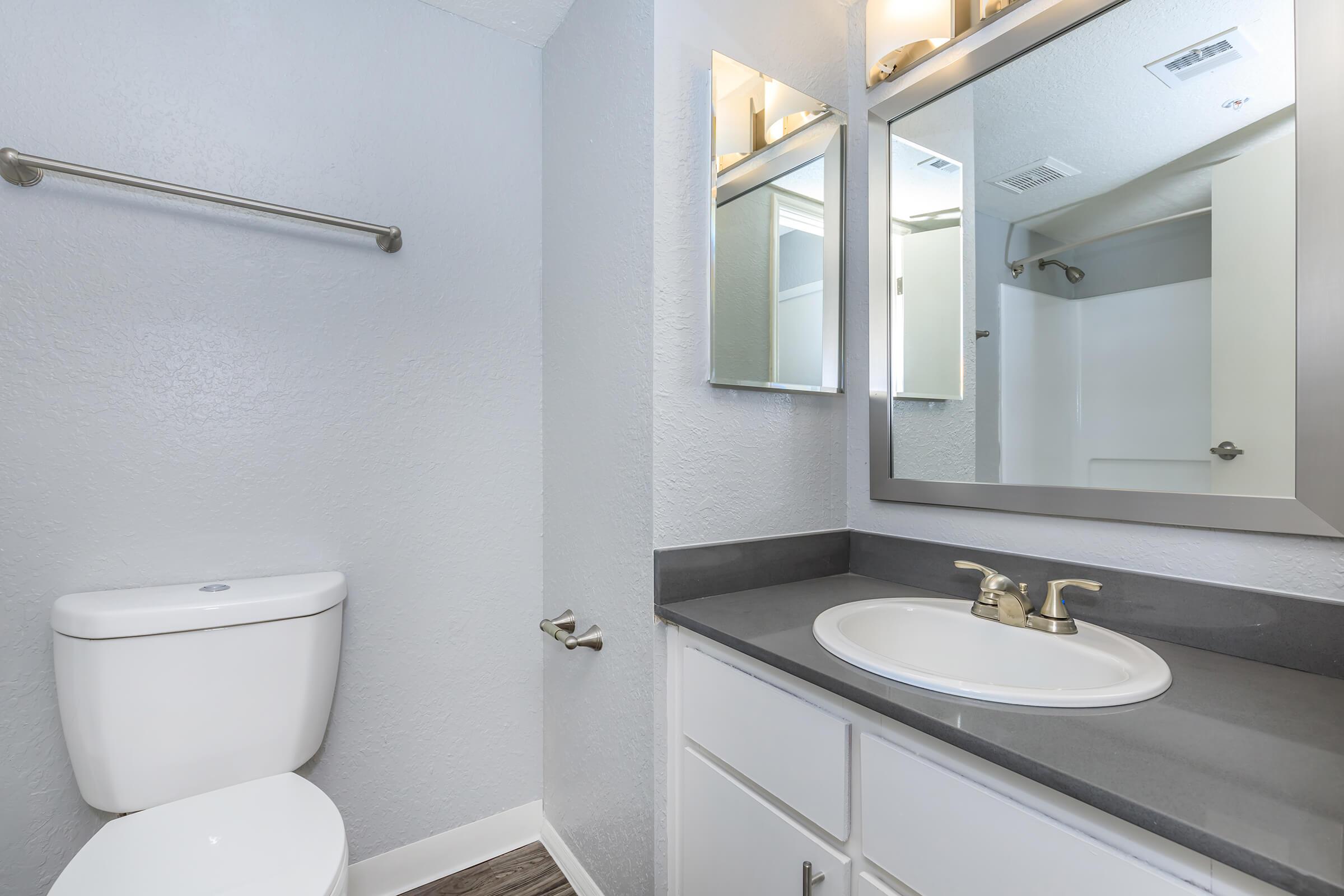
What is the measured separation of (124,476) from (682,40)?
54.7 inches

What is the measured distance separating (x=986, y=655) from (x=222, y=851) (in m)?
1.23

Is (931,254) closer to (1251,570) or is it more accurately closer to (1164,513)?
(1164,513)

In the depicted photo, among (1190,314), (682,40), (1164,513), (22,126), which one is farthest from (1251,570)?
(22,126)

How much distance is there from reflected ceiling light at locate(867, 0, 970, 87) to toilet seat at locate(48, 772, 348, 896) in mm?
A: 1812

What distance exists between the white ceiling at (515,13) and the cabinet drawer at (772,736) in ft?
5.06

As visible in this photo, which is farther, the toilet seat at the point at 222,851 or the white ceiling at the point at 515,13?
the white ceiling at the point at 515,13

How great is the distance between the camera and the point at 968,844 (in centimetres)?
69

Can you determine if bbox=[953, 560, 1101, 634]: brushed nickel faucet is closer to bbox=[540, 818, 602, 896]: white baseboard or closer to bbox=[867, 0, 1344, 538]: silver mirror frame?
bbox=[867, 0, 1344, 538]: silver mirror frame

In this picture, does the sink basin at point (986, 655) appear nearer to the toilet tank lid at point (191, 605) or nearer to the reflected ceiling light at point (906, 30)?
the toilet tank lid at point (191, 605)

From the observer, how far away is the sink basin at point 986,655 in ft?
2.46

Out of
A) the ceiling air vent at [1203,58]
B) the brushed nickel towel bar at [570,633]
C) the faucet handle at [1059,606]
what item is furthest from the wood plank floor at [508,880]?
the ceiling air vent at [1203,58]

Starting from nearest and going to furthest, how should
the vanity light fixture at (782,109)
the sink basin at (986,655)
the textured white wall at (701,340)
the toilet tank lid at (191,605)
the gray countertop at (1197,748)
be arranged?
1. the gray countertop at (1197,748)
2. the sink basin at (986,655)
3. the toilet tank lid at (191,605)
4. the textured white wall at (701,340)
5. the vanity light fixture at (782,109)

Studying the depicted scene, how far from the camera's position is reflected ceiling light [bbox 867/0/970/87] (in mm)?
1271

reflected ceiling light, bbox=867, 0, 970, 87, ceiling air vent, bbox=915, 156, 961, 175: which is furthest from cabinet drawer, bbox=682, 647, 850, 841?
reflected ceiling light, bbox=867, 0, 970, 87
